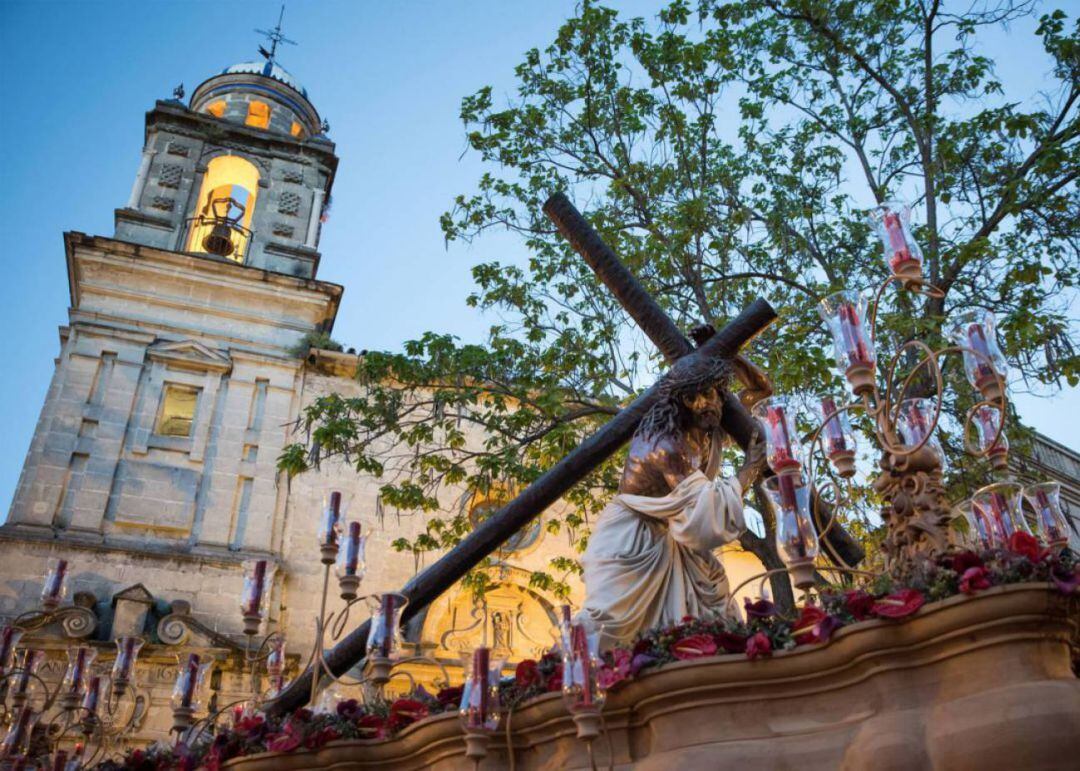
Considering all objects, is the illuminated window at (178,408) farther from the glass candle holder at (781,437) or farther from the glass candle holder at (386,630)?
the glass candle holder at (781,437)

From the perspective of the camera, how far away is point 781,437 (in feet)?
16.4

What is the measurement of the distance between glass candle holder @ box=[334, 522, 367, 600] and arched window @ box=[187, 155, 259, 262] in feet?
46.2

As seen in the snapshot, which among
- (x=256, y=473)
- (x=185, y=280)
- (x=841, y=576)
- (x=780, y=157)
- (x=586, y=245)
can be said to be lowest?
(x=841, y=576)

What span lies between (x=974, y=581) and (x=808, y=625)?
2.15 feet

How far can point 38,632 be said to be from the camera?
1277cm

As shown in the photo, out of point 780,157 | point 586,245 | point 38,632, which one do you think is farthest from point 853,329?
point 38,632

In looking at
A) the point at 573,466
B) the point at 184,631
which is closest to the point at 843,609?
the point at 573,466

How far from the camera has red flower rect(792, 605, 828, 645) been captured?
372 centimetres

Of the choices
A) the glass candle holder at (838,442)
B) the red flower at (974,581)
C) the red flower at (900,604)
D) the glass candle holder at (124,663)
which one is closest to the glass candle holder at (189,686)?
the glass candle holder at (124,663)

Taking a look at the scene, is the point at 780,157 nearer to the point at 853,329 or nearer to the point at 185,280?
the point at 853,329

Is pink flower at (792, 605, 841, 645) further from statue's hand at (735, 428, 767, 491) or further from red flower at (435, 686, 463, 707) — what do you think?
statue's hand at (735, 428, 767, 491)

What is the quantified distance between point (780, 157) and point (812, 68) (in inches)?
44.6

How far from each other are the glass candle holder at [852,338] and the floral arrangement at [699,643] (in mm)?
1014

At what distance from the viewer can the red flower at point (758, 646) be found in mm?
3779
